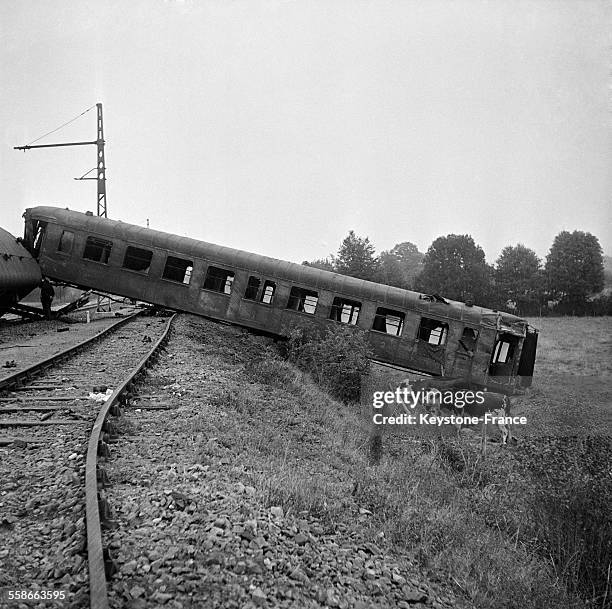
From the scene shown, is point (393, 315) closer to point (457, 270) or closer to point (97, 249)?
point (97, 249)

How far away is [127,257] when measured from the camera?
13.5m

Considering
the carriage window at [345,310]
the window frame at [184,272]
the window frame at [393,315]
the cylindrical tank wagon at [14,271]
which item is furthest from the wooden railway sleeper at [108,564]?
the cylindrical tank wagon at [14,271]

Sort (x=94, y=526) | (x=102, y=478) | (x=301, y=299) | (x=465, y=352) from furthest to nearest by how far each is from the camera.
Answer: (x=301, y=299), (x=465, y=352), (x=102, y=478), (x=94, y=526)

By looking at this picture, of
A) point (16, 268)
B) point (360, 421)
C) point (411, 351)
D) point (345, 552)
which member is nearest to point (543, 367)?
point (411, 351)

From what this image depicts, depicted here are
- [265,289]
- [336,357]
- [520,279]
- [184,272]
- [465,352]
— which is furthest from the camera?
[520,279]

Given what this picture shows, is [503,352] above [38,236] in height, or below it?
below

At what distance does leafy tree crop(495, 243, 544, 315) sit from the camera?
149 feet

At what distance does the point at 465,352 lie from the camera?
481 inches

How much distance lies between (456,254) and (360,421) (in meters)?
42.4

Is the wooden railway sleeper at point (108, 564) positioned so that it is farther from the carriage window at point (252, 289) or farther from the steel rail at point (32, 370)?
the carriage window at point (252, 289)

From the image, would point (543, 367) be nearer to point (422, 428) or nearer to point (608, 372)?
point (608, 372)

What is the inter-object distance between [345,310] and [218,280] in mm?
3995

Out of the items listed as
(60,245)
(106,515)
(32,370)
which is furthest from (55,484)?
(60,245)

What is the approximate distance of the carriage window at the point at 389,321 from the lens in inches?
492
